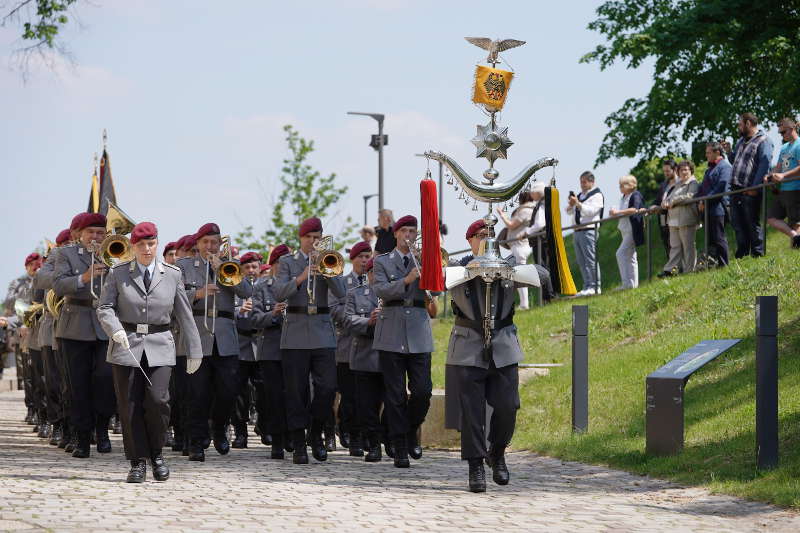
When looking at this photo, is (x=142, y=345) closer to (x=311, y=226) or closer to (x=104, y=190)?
(x=311, y=226)

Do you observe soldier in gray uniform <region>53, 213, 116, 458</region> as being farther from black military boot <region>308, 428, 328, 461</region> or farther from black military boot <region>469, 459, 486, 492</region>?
black military boot <region>469, 459, 486, 492</region>

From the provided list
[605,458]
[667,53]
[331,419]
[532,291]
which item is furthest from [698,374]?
[667,53]

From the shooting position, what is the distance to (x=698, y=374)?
14.4 m

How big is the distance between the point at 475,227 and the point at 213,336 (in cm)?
349

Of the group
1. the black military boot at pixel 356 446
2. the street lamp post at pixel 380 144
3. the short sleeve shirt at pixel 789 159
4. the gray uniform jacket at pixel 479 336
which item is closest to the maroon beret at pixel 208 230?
the black military boot at pixel 356 446

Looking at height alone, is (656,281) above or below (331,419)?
above

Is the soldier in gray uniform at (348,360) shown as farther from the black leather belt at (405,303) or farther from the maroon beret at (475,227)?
the maroon beret at (475,227)

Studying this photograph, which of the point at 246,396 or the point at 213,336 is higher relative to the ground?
the point at 213,336

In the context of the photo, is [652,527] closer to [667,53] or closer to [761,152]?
[761,152]

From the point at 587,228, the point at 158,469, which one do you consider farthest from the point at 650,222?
the point at 158,469

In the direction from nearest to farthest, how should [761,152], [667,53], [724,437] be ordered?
[724,437] < [761,152] < [667,53]

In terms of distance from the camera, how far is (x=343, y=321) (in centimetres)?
Result: 1467

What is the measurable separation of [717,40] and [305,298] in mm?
15350

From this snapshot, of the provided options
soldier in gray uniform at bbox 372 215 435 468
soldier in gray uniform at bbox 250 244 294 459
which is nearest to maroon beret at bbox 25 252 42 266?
soldier in gray uniform at bbox 250 244 294 459
